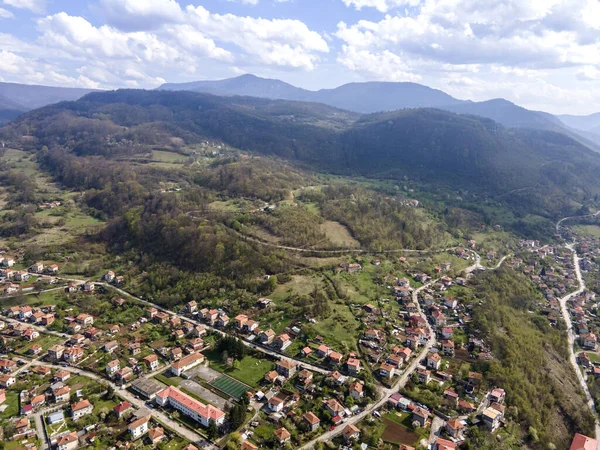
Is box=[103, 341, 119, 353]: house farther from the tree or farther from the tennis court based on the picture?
the tree

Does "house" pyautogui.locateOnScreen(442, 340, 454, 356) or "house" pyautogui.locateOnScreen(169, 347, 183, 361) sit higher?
"house" pyautogui.locateOnScreen(442, 340, 454, 356)

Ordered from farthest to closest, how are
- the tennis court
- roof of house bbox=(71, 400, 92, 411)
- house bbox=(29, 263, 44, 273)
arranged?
house bbox=(29, 263, 44, 273), the tennis court, roof of house bbox=(71, 400, 92, 411)

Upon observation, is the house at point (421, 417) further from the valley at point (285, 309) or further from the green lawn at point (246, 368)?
the green lawn at point (246, 368)

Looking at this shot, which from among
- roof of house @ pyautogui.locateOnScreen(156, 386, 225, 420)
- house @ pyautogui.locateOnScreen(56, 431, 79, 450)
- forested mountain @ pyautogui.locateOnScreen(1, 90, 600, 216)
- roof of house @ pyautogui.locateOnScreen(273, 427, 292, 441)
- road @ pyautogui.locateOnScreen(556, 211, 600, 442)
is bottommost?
road @ pyautogui.locateOnScreen(556, 211, 600, 442)

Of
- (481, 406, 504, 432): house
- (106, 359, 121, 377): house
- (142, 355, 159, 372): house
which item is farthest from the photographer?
(142, 355, 159, 372): house

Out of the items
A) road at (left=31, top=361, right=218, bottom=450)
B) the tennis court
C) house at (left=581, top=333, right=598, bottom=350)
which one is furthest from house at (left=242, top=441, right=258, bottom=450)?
house at (left=581, top=333, right=598, bottom=350)

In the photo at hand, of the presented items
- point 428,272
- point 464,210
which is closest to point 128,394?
point 428,272

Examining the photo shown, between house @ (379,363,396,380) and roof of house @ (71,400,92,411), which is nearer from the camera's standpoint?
roof of house @ (71,400,92,411)
